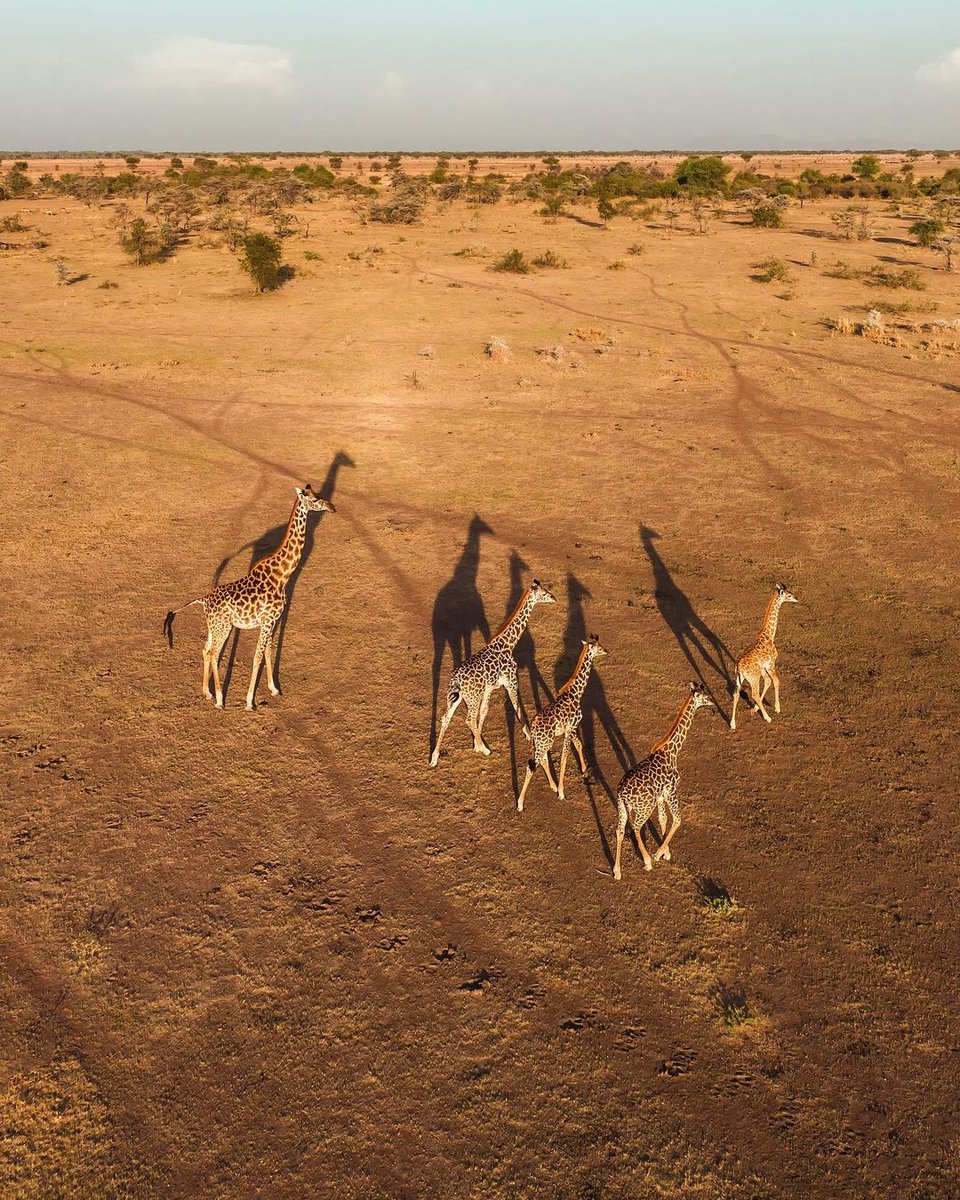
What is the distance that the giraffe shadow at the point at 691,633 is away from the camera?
12055 millimetres

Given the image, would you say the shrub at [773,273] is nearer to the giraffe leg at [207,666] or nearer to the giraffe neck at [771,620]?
the giraffe neck at [771,620]

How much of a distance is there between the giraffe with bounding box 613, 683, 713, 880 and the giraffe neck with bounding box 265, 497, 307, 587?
20.8 ft

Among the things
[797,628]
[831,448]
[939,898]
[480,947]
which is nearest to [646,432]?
[831,448]

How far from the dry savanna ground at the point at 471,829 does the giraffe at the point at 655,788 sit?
0.45 m

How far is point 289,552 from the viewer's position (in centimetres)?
1170

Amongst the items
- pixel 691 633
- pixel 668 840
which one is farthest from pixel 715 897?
pixel 691 633

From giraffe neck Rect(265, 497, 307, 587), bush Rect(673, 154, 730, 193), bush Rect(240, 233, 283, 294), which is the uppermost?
bush Rect(673, 154, 730, 193)

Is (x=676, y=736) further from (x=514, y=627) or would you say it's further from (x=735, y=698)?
(x=514, y=627)

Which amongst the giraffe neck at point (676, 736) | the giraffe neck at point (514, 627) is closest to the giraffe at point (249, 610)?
the giraffe neck at point (514, 627)

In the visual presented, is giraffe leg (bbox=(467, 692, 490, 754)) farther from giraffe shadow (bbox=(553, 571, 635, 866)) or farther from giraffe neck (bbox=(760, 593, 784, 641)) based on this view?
giraffe neck (bbox=(760, 593, 784, 641))

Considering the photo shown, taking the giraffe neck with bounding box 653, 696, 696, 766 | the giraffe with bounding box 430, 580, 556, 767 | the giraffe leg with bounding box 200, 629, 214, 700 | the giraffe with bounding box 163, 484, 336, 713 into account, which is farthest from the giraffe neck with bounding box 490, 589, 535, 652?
the giraffe leg with bounding box 200, 629, 214, 700

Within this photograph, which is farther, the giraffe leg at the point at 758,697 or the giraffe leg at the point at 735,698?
the giraffe leg at the point at 758,697

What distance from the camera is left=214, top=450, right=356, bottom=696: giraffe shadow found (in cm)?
1227

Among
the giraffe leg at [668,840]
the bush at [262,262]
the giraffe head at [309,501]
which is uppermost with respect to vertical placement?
the bush at [262,262]
